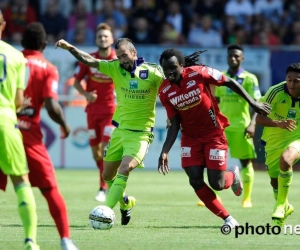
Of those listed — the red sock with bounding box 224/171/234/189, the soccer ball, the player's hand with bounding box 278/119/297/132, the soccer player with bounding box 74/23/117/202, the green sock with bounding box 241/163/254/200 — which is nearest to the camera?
A: the soccer ball

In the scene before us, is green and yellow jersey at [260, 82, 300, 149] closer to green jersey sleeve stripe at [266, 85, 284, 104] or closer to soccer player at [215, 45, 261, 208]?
green jersey sleeve stripe at [266, 85, 284, 104]

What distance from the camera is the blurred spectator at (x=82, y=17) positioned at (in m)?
24.8

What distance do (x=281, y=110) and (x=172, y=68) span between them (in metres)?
1.85

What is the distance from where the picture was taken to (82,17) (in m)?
24.8

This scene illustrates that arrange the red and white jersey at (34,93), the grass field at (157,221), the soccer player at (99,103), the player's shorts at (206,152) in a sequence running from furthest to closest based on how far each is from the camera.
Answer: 1. the soccer player at (99,103)
2. the player's shorts at (206,152)
3. the grass field at (157,221)
4. the red and white jersey at (34,93)

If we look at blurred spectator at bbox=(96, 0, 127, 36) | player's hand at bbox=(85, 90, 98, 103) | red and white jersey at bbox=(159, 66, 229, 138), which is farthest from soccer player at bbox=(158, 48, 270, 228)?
blurred spectator at bbox=(96, 0, 127, 36)

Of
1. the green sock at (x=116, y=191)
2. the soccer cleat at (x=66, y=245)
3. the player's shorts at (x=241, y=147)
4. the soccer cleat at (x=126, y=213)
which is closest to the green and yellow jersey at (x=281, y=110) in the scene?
the soccer cleat at (x=126, y=213)

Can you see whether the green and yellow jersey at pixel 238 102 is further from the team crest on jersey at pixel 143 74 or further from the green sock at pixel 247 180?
the team crest on jersey at pixel 143 74

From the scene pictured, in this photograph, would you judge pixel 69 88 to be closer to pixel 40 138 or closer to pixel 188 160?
pixel 188 160

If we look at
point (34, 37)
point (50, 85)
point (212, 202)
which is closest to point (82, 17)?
point (212, 202)

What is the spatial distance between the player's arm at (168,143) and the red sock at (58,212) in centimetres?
208

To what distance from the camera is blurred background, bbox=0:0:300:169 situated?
2231cm

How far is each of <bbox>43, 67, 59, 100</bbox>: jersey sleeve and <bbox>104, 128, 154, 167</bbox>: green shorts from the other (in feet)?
8.24

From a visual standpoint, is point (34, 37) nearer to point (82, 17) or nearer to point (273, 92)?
point (273, 92)
